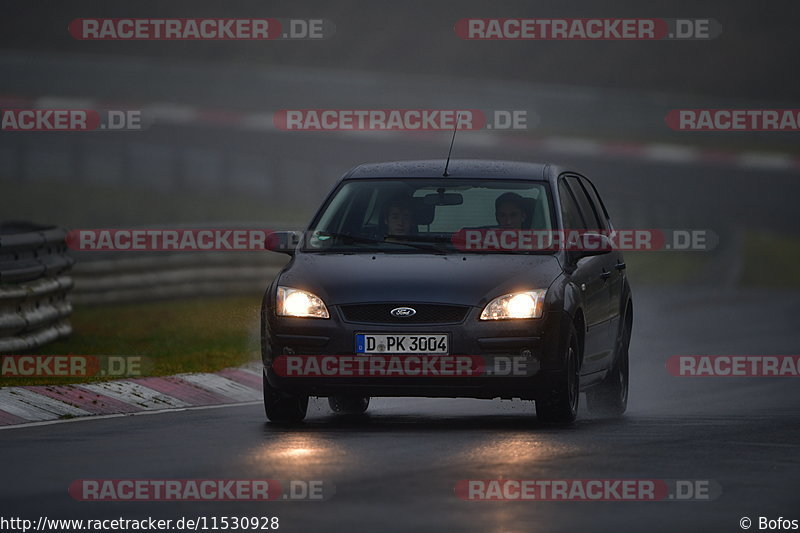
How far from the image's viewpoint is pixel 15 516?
7.14 meters

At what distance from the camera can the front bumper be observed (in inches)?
417

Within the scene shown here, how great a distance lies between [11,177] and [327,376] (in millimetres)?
30025

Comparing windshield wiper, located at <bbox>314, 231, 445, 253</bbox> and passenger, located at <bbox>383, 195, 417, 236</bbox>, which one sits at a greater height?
passenger, located at <bbox>383, 195, 417, 236</bbox>

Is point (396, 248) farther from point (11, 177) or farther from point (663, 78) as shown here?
point (663, 78)

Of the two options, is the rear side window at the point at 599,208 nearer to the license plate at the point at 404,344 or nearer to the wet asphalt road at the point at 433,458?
the wet asphalt road at the point at 433,458

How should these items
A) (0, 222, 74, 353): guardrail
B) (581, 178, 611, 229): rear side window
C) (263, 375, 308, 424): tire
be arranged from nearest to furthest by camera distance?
(263, 375, 308, 424): tire → (581, 178, 611, 229): rear side window → (0, 222, 74, 353): guardrail

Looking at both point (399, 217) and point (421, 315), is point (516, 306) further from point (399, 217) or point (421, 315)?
point (399, 217)

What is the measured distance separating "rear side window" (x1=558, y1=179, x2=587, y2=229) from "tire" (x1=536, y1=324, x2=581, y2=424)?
99cm

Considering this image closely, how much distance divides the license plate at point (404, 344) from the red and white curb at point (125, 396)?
7.10 ft

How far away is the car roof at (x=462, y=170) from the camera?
11969mm

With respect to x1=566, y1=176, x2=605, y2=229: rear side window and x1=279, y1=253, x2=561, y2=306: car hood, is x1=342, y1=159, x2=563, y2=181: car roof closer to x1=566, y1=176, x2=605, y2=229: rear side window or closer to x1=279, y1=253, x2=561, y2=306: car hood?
x1=566, y1=176, x2=605, y2=229: rear side window

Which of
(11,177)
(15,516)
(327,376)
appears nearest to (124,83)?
(11,177)

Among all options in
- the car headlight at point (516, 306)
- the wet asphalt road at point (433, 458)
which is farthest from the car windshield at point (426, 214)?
the wet asphalt road at point (433, 458)

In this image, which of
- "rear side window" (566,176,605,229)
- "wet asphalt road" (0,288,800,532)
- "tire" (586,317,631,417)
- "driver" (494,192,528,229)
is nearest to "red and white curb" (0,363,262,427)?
"wet asphalt road" (0,288,800,532)
